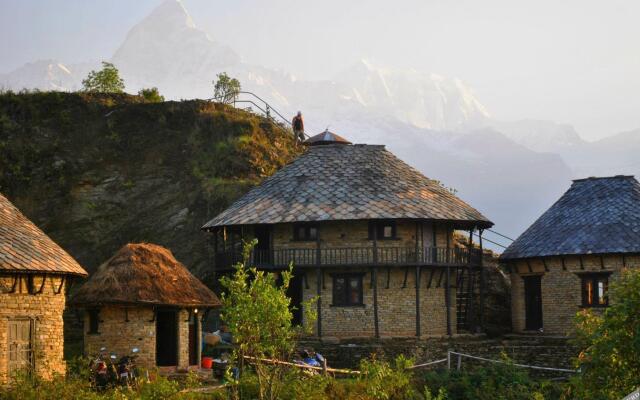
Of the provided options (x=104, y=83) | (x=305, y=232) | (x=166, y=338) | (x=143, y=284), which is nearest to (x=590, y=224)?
(x=305, y=232)

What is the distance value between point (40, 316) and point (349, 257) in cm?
1530

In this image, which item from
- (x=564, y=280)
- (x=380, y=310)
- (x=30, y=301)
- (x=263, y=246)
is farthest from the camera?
(x=263, y=246)

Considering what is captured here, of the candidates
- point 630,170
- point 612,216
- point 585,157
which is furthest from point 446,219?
point 585,157

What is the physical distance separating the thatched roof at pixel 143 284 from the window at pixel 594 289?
50.9ft

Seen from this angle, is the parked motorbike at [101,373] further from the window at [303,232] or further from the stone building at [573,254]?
the stone building at [573,254]

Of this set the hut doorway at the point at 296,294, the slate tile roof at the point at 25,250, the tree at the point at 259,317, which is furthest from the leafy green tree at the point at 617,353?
the hut doorway at the point at 296,294

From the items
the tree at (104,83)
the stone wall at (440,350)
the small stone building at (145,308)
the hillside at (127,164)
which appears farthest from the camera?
the tree at (104,83)

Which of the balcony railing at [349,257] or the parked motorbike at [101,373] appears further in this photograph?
the balcony railing at [349,257]

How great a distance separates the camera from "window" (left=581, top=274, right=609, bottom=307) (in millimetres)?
45125

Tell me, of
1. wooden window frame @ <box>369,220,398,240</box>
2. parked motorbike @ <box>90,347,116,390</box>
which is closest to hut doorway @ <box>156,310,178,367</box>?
parked motorbike @ <box>90,347,116,390</box>

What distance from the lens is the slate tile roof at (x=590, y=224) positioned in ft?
148

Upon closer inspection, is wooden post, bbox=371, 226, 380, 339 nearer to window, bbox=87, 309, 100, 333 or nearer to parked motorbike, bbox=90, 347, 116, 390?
window, bbox=87, 309, 100, 333

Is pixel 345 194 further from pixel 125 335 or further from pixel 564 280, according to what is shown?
pixel 125 335

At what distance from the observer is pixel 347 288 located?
149ft
